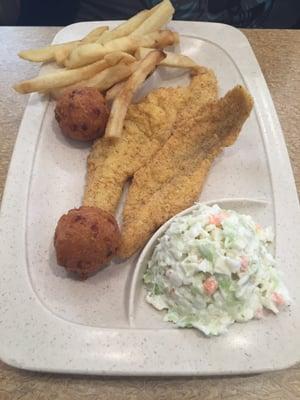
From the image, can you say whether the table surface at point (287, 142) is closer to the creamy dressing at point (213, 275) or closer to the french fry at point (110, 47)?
the creamy dressing at point (213, 275)

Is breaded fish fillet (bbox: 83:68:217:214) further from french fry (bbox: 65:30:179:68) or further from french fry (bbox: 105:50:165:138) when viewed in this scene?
french fry (bbox: 65:30:179:68)

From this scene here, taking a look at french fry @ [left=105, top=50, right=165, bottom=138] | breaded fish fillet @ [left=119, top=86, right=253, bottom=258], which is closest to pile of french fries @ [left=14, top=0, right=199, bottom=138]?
french fry @ [left=105, top=50, right=165, bottom=138]

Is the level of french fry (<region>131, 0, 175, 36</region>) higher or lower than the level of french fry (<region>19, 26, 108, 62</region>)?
higher

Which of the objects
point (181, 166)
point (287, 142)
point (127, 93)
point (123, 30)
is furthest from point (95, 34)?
point (287, 142)

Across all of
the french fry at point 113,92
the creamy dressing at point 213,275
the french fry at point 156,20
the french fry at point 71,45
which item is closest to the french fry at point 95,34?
the french fry at point 71,45

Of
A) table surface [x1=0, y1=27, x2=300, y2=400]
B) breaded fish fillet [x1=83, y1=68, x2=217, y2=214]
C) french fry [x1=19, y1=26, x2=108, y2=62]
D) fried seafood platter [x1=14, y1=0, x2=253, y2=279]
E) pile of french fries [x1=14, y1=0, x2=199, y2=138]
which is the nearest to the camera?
table surface [x1=0, y1=27, x2=300, y2=400]

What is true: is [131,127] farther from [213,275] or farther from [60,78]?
[213,275]
